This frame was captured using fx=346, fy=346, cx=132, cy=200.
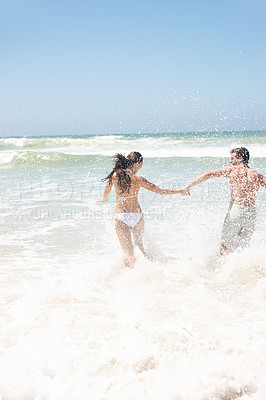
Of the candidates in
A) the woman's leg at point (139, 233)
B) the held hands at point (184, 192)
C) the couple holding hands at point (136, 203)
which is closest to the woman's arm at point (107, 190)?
the couple holding hands at point (136, 203)

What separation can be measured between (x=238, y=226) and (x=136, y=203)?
4.47ft

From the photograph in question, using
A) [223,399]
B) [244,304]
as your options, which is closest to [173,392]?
[223,399]

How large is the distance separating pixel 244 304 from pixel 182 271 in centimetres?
105

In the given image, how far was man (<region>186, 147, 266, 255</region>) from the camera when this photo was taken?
4500 mm

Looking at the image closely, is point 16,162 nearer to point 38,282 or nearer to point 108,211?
point 108,211

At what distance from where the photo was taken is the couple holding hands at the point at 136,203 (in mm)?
4422

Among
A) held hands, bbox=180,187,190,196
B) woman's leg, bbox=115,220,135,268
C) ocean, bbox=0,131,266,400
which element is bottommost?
ocean, bbox=0,131,266,400

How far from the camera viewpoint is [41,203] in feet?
28.8

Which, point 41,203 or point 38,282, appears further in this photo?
point 41,203

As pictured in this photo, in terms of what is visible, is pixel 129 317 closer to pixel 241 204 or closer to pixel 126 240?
pixel 126 240

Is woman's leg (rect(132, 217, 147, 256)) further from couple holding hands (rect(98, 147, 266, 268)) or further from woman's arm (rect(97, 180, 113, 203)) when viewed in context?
woman's arm (rect(97, 180, 113, 203))

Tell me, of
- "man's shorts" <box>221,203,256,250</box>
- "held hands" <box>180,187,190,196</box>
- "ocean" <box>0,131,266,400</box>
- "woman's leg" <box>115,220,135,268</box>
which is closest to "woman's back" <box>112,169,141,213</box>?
"woman's leg" <box>115,220,135,268</box>

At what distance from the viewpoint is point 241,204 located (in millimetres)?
4551

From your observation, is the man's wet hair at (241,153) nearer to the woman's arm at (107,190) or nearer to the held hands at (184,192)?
the held hands at (184,192)
